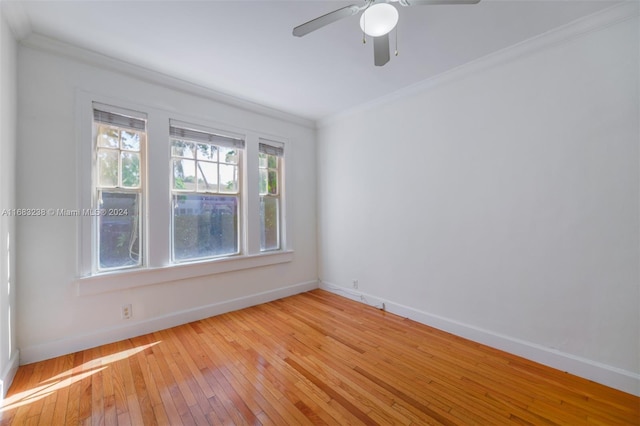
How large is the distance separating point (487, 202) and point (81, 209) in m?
3.77

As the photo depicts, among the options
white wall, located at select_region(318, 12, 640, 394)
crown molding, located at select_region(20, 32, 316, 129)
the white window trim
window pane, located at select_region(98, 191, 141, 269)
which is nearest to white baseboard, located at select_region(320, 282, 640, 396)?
white wall, located at select_region(318, 12, 640, 394)

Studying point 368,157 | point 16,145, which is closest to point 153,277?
point 16,145

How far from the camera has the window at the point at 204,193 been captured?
3.06 metres

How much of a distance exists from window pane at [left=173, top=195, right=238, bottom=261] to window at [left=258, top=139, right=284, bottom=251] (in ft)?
1.41

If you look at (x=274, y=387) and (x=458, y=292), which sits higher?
(x=458, y=292)

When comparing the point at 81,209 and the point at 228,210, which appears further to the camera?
the point at 228,210

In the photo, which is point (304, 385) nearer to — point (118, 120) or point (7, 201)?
point (7, 201)

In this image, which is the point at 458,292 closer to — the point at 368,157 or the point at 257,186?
the point at 368,157

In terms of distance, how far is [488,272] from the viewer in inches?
99.8

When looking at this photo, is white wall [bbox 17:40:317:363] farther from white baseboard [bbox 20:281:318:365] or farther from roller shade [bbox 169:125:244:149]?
roller shade [bbox 169:125:244:149]

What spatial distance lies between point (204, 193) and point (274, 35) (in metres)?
1.92

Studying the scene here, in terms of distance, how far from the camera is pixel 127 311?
2.66m

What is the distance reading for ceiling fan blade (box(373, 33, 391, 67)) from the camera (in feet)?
5.75

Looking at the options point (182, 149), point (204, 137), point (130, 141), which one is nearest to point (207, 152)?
point (204, 137)
